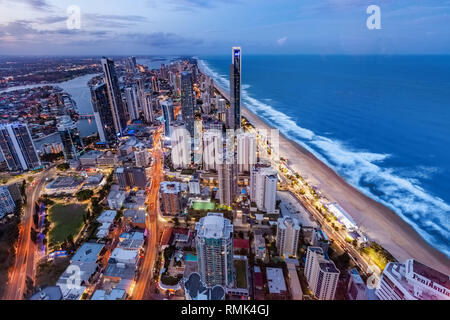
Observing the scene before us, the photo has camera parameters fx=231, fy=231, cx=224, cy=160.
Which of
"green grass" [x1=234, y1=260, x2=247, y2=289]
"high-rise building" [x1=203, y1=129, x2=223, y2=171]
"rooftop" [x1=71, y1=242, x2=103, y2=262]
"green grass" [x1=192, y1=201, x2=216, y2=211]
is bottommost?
"green grass" [x1=234, y1=260, x2=247, y2=289]

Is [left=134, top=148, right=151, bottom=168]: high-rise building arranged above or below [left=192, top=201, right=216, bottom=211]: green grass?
above

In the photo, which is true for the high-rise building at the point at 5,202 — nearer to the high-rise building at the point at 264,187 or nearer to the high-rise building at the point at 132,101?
the high-rise building at the point at 264,187

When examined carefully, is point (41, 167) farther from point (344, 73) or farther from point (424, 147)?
point (344, 73)

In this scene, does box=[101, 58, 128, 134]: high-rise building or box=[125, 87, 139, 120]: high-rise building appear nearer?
box=[101, 58, 128, 134]: high-rise building

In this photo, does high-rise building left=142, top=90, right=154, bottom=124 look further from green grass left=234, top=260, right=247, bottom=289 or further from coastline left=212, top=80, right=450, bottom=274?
green grass left=234, top=260, right=247, bottom=289

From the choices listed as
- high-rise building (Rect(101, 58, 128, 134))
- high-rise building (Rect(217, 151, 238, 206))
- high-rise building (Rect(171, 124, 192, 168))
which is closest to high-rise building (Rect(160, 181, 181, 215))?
high-rise building (Rect(217, 151, 238, 206))

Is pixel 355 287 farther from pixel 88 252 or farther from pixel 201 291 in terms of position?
pixel 88 252

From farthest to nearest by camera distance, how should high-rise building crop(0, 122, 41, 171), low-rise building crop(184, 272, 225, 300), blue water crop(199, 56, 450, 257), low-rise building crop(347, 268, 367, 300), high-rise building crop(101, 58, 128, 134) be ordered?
high-rise building crop(101, 58, 128, 134) < high-rise building crop(0, 122, 41, 171) < blue water crop(199, 56, 450, 257) < low-rise building crop(347, 268, 367, 300) < low-rise building crop(184, 272, 225, 300)
